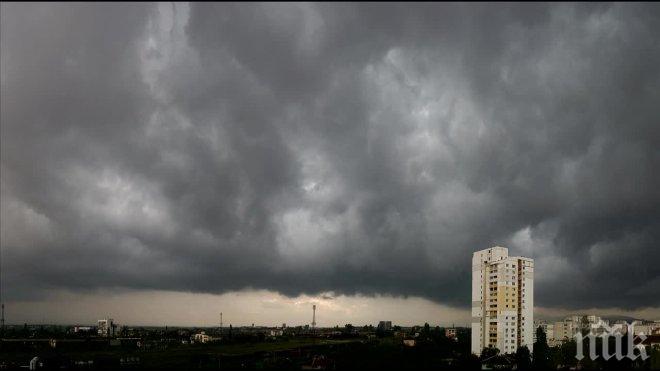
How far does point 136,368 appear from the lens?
6325 cm

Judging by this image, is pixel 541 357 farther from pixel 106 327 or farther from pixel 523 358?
pixel 106 327

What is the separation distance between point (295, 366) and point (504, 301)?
1108 inches

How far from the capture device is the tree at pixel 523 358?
6438cm

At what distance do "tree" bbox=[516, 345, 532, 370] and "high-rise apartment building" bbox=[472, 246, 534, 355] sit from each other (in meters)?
1.66

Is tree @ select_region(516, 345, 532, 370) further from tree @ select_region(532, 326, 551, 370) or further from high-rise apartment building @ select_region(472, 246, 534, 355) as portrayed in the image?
high-rise apartment building @ select_region(472, 246, 534, 355)

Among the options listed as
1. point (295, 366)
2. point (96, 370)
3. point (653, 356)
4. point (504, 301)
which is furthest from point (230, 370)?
point (653, 356)

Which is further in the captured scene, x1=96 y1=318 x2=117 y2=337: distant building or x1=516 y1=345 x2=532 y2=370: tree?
x1=96 y1=318 x2=117 y2=337: distant building

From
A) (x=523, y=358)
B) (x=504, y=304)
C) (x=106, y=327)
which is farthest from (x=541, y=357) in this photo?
(x=106, y=327)

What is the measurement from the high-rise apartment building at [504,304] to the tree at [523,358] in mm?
1656

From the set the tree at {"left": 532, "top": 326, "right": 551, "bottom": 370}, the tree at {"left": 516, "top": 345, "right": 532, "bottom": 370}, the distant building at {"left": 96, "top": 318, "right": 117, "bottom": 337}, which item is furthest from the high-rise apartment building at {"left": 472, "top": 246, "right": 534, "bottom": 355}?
the distant building at {"left": 96, "top": 318, "right": 117, "bottom": 337}

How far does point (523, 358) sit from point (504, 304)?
7.10 meters

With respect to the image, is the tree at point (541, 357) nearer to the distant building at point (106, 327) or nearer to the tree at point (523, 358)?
the tree at point (523, 358)

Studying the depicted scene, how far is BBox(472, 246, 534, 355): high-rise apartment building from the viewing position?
71.5 m

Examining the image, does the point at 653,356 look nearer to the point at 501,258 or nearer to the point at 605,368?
the point at 605,368
